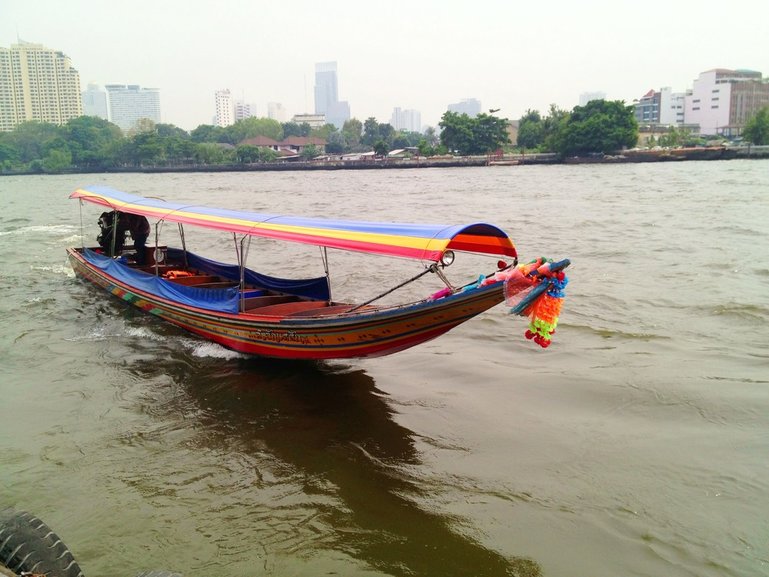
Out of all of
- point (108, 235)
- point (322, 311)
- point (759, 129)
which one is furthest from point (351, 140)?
point (322, 311)

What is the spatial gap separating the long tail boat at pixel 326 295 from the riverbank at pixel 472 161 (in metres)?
58.0

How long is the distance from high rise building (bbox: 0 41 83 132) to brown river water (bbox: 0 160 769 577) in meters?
139

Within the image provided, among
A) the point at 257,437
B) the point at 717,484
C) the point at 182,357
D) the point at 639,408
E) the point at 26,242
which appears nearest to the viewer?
the point at 717,484

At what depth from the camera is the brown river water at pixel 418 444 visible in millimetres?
4250

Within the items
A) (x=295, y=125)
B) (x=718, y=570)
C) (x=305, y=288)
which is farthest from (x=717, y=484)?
(x=295, y=125)

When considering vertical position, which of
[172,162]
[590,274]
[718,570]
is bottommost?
[718,570]

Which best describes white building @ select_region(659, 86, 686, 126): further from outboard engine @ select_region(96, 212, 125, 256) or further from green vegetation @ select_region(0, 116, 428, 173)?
outboard engine @ select_region(96, 212, 125, 256)

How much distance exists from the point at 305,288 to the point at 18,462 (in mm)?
4045

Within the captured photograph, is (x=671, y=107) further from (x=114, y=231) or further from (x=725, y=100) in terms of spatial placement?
(x=114, y=231)

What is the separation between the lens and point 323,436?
586 cm

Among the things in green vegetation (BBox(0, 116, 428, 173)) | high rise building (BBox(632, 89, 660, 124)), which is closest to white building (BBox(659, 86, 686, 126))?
high rise building (BBox(632, 89, 660, 124))

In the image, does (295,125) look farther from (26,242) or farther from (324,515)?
(324,515)

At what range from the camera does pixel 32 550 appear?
345 centimetres

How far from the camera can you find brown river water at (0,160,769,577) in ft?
13.9
